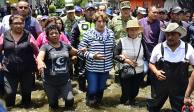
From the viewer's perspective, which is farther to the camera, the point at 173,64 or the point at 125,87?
the point at 125,87

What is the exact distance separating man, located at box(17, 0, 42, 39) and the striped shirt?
1.62m

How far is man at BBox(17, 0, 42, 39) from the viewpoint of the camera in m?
8.78

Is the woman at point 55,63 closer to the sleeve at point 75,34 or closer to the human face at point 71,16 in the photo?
the sleeve at point 75,34

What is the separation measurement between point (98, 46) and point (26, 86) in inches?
66.0

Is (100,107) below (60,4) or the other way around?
the other way around

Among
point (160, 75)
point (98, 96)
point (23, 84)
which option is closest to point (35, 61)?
Answer: point (23, 84)

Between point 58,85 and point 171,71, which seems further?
point 58,85

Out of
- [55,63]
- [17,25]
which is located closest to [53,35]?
[55,63]

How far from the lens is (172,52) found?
6.44 meters

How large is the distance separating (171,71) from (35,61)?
9.49ft

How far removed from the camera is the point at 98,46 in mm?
7879

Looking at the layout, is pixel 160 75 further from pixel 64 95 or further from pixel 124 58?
pixel 64 95

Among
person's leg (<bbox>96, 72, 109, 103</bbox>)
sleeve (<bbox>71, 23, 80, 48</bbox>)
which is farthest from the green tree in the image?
person's leg (<bbox>96, 72, 109, 103</bbox>)

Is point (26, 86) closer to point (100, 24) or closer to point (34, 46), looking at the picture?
point (34, 46)
